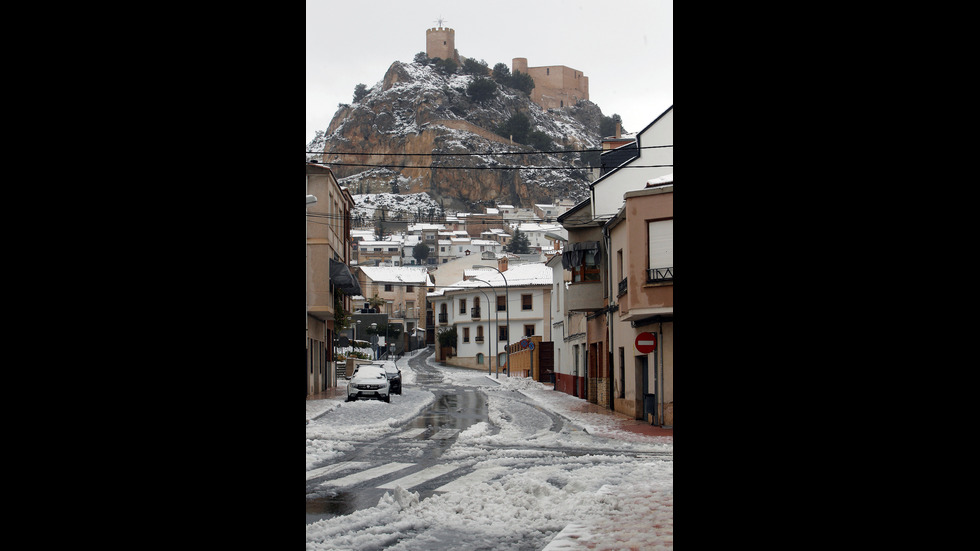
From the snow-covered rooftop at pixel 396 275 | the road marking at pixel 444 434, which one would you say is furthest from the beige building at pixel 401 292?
the road marking at pixel 444 434

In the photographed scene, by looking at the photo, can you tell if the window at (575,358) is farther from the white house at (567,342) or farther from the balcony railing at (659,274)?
the balcony railing at (659,274)

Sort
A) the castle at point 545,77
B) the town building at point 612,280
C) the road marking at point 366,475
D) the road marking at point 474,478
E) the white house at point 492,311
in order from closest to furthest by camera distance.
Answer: the road marking at point 474,478
the road marking at point 366,475
the town building at point 612,280
the white house at point 492,311
the castle at point 545,77

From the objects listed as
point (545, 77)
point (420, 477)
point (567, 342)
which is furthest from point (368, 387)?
point (545, 77)

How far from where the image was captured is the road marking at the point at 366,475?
10695 mm

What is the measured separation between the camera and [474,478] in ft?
36.1

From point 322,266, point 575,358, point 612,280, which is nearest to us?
point 612,280

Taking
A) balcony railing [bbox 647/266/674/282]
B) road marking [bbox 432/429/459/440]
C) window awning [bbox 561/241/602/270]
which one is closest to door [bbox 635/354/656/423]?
balcony railing [bbox 647/266/674/282]

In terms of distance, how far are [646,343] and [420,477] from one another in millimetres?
9123

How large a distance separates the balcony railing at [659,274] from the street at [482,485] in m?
3.61

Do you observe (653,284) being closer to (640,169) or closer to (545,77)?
(640,169)

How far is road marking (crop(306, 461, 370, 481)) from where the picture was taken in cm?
1166

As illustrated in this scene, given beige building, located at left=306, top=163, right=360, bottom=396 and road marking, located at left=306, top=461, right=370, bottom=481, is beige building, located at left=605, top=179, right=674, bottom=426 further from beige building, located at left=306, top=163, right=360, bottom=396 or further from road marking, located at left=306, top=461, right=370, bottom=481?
beige building, located at left=306, top=163, right=360, bottom=396
